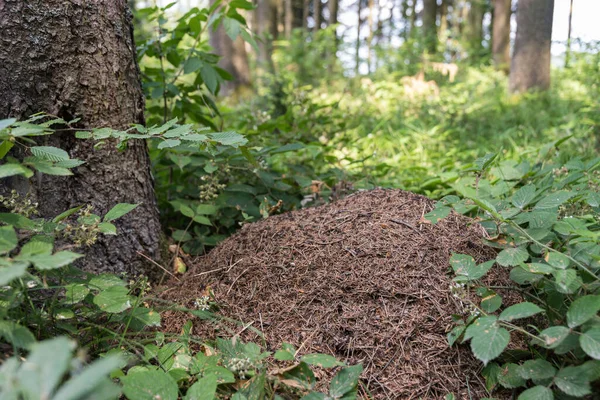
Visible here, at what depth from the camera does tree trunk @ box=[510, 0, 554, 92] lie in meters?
6.95

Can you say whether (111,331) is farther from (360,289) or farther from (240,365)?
(360,289)

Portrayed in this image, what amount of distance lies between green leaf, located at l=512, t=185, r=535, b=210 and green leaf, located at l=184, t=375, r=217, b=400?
4.17ft

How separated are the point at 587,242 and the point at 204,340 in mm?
1421

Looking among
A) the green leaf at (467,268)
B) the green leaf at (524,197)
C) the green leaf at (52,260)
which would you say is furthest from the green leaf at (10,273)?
the green leaf at (524,197)

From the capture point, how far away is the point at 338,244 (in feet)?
6.47

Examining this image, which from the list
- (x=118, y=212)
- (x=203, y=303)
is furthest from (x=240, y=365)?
(x=118, y=212)

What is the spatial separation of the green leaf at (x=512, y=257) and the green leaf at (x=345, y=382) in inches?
23.3

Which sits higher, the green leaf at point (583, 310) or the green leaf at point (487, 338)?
the green leaf at point (583, 310)

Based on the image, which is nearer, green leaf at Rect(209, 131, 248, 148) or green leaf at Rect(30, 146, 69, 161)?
green leaf at Rect(30, 146, 69, 161)

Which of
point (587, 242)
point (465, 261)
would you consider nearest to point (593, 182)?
point (587, 242)

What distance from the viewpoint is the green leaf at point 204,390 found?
4.12ft

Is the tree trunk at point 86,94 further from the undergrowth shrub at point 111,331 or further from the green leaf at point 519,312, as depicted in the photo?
the green leaf at point 519,312

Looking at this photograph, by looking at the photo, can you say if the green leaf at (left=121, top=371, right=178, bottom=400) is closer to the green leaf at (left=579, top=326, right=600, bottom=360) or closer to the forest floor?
the forest floor

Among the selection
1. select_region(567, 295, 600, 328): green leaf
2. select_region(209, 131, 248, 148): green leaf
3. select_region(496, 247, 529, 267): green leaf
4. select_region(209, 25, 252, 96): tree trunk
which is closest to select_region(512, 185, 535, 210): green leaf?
select_region(496, 247, 529, 267): green leaf
